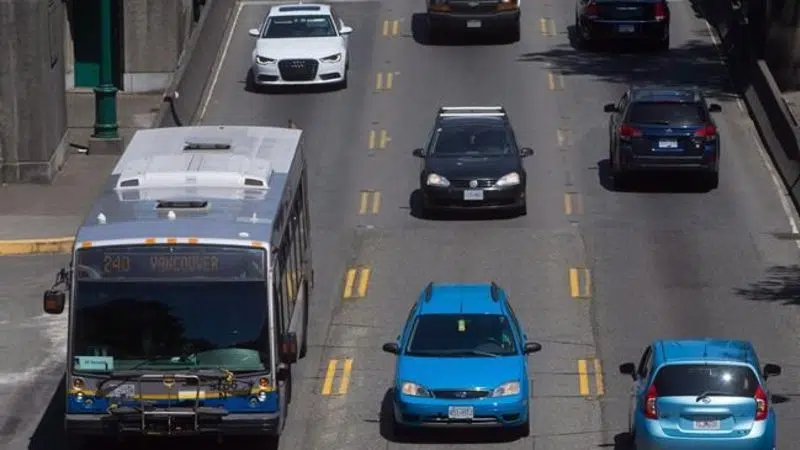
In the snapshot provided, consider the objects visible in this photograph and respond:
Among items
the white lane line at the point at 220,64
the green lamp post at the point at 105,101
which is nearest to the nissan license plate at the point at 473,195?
the green lamp post at the point at 105,101

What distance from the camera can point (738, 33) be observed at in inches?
1816

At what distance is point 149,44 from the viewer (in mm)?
45906

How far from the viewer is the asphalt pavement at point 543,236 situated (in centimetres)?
2491

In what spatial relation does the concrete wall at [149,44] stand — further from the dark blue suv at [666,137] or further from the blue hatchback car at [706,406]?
the blue hatchback car at [706,406]

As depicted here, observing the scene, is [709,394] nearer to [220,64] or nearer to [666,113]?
[666,113]

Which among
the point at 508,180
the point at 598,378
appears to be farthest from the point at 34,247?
the point at 598,378

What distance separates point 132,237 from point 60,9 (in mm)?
22844

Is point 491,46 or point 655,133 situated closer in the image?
point 655,133

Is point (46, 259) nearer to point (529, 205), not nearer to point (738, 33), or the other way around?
point (529, 205)

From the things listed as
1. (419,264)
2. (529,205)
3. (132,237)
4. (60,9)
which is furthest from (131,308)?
(60,9)

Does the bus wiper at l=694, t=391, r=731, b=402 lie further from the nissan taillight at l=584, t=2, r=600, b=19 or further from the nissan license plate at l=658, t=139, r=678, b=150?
the nissan taillight at l=584, t=2, r=600, b=19

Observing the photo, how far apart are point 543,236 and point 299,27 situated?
13.6 metres

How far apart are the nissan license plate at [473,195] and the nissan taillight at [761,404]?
44.9 ft

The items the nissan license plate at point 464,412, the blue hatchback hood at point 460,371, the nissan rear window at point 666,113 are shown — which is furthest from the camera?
the nissan rear window at point 666,113
